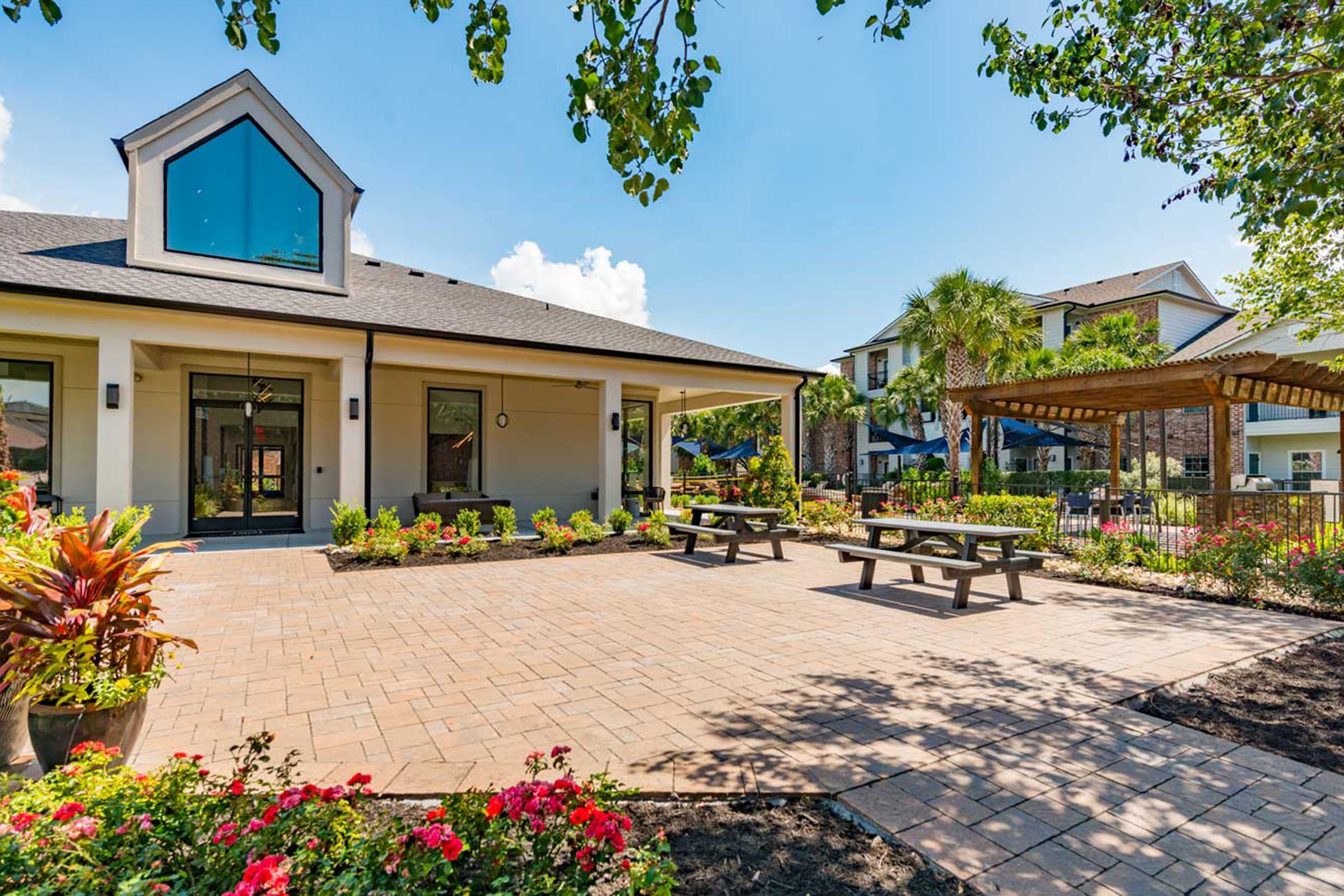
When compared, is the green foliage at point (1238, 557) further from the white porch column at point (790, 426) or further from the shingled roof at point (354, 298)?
the shingled roof at point (354, 298)

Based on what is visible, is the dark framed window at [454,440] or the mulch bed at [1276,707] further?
the dark framed window at [454,440]

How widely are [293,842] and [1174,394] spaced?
14.1 m

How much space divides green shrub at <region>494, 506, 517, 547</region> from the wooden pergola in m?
8.71

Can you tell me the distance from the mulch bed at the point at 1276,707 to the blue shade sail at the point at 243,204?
14375mm

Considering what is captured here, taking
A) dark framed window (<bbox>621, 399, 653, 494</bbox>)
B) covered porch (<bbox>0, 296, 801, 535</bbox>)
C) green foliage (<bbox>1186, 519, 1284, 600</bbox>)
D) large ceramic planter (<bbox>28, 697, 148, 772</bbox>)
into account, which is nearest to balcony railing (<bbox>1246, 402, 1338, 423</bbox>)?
green foliage (<bbox>1186, 519, 1284, 600</bbox>)

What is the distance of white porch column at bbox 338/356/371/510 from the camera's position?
34.2 ft

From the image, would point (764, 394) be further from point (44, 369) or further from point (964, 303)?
point (44, 369)

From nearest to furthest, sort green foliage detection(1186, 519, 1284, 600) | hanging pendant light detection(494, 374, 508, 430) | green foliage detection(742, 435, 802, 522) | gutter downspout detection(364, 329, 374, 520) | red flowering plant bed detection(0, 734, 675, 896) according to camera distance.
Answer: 1. red flowering plant bed detection(0, 734, 675, 896)
2. green foliage detection(1186, 519, 1284, 600)
3. gutter downspout detection(364, 329, 374, 520)
4. green foliage detection(742, 435, 802, 522)
5. hanging pendant light detection(494, 374, 508, 430)

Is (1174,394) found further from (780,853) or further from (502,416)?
(502,416)

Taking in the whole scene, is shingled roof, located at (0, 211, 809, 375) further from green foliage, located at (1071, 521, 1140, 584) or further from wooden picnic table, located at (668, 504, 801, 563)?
green foliage, located at (1071, 521, 1140, 584)

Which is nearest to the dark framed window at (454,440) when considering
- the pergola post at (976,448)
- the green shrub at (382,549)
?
the green shrub at (382,549)

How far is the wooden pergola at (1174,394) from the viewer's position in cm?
871

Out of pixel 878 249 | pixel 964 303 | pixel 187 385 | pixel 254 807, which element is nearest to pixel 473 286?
pixel 187 385

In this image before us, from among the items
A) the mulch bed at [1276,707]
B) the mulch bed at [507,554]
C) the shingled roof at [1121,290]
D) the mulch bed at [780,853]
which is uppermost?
the shingled roof at [1121,290]
